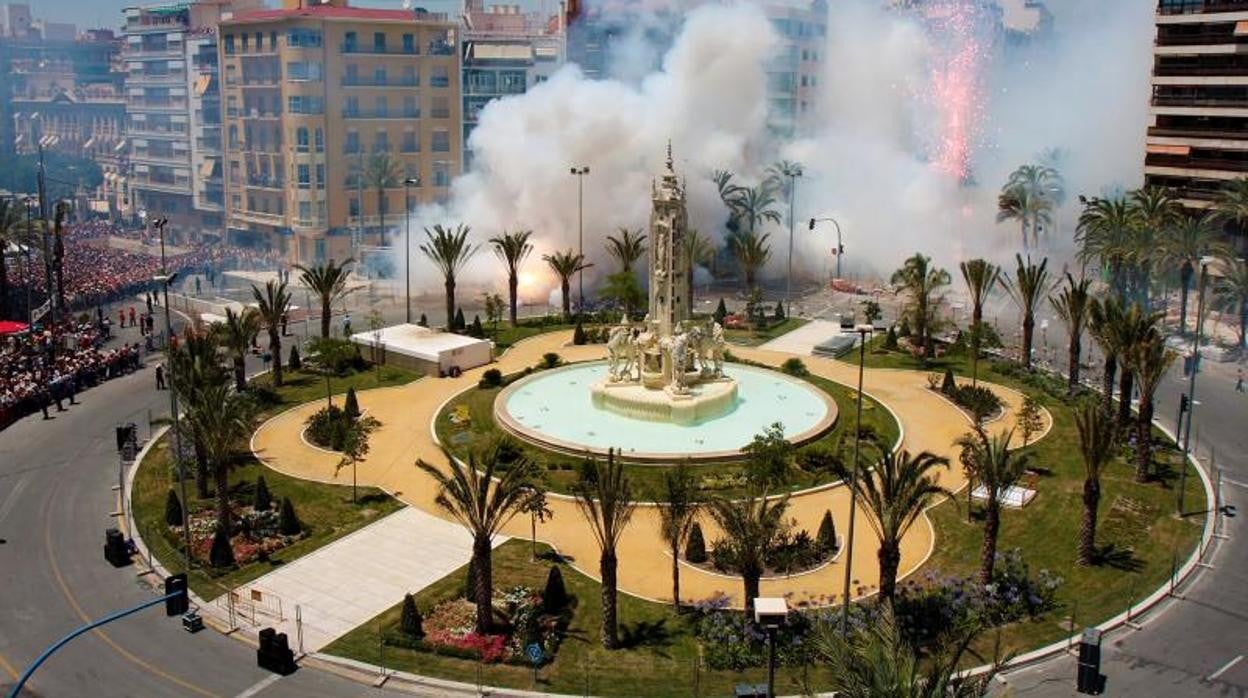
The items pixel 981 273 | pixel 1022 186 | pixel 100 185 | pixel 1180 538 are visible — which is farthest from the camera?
pixel 100 185

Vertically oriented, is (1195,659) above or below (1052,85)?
below

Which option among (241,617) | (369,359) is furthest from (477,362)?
(241,617)

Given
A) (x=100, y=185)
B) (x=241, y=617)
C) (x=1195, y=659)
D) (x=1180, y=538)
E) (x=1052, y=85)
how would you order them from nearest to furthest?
(x=1195, y=659), (x=241, y=617), (x=1180, y=538), (x=1052, y=85), (x=100, y=185)

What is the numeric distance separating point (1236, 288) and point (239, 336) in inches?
2122

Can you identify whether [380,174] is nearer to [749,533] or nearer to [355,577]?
[355,577]

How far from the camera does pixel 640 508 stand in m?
41.6

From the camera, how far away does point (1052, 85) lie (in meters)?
115

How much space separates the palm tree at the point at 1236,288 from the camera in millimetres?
63281

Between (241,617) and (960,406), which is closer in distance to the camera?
(241,617)

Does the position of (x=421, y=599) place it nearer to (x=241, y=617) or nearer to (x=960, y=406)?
(x=241, y=617)

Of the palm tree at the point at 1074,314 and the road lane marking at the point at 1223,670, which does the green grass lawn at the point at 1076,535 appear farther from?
the palm tree at the point at 1074,314

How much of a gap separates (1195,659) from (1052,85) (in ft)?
310

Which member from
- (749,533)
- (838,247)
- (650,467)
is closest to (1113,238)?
(838,247)

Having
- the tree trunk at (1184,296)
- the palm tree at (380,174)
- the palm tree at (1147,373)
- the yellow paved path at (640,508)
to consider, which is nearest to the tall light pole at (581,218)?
the yellow paved path at (640,508)
